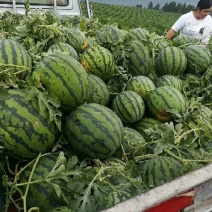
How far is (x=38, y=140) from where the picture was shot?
2.09 metres

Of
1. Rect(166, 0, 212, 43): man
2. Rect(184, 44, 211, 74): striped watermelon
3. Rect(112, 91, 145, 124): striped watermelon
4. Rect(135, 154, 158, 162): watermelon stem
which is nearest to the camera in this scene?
Rect(135, 154, 158, 162): watermelon stem

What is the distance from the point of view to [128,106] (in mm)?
2814

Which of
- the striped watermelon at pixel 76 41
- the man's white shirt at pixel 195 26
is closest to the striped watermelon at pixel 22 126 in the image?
the striped watermelon at pixel 76 41

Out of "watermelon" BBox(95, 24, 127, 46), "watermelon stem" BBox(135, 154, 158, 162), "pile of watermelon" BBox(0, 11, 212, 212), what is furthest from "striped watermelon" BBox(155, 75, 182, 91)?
"watermelon stem" BBox(135, 154, 158, 162)

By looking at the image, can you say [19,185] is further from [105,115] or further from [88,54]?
[88,54]

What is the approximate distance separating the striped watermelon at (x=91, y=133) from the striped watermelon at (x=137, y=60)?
110 cm

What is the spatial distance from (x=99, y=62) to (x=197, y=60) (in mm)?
1301

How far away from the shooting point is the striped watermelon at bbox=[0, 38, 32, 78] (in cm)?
229

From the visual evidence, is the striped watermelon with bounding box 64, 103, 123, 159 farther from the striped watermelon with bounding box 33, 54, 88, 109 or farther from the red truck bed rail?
the red truck bed rail

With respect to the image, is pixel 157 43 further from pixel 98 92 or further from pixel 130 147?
pixel 130 147

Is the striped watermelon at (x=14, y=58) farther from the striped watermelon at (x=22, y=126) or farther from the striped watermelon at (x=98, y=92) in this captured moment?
the striped watermelon at (x=98, y=92)

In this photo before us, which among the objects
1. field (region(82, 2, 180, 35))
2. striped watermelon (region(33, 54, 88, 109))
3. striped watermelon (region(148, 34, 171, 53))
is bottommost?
field (region(82, 2, 180, 35))

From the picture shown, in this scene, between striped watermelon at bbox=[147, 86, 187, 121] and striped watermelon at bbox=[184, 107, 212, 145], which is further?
striped watermelon at bbox=[147, 86, 187, 121]

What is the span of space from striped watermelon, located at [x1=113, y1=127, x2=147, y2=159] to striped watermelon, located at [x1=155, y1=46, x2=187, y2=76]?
1.17 metres
